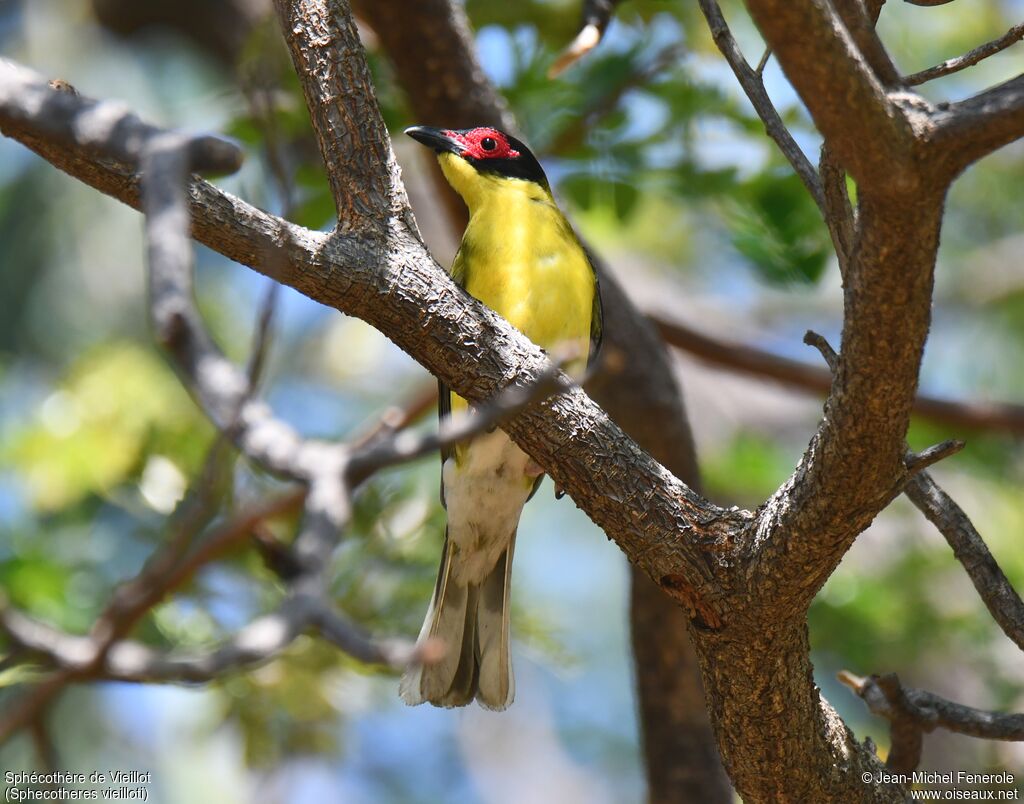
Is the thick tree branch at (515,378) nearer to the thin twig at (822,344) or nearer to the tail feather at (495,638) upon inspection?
the thin twig at (822,344)

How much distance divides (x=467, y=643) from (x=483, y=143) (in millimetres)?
1764

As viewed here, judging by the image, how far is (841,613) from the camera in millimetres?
4727

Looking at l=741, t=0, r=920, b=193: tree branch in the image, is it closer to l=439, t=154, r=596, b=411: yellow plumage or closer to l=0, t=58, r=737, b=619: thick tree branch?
l=0, t=58, r=737, b=619: thick tree branch

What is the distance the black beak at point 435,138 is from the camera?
161 inches

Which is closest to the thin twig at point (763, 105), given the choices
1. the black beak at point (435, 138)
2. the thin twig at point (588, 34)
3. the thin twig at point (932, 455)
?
the thin twig at point (932, 455)

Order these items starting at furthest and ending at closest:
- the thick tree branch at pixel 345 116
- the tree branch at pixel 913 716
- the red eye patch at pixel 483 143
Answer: the red eye patch at pixel 483 143 < the tree branch at pixel 913 716 < the thick tree branch at pixel 345 116


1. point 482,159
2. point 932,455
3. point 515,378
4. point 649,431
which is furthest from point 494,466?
point 932,455

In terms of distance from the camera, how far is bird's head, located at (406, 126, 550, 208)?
13.6 ft

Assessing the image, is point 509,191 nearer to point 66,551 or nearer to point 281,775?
point 66,551

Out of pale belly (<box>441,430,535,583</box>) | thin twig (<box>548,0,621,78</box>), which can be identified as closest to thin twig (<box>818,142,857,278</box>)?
thin twig (<box>548,0,621,78</box>)

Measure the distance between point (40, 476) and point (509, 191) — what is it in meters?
2.10

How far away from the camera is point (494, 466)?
3.85 metres

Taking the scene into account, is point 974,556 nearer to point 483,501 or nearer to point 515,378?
point 515,378

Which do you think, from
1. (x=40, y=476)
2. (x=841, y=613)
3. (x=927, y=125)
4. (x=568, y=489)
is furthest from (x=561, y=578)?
(x=927, y=125)
